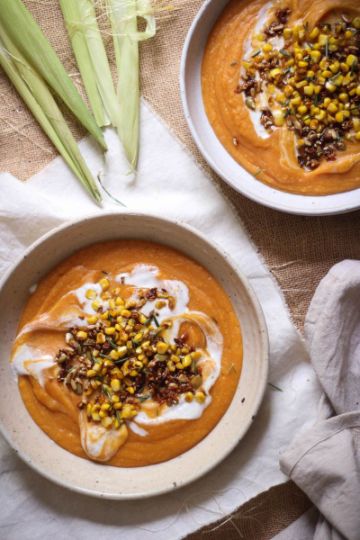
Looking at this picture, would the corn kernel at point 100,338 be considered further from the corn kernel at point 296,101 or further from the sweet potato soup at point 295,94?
the corn kernel at point 296,101

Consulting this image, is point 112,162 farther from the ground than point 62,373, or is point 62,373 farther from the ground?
point 112,162

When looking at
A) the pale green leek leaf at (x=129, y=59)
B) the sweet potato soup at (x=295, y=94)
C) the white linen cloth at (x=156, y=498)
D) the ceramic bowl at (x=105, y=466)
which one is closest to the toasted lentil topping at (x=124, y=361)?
the ceramic bowl at (x=105, y=466)

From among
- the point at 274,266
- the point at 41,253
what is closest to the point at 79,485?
the point at 41,253

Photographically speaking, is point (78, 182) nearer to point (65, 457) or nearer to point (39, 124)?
point (39, 124)

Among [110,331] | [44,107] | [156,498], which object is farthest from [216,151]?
[156,498]

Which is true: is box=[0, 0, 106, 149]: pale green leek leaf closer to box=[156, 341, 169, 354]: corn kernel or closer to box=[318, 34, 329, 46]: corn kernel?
box=[156, 341, 169, 354]: corn kernel

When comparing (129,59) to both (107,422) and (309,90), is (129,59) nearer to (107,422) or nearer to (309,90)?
(309,90)
